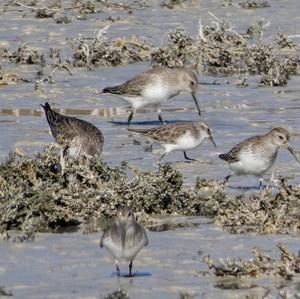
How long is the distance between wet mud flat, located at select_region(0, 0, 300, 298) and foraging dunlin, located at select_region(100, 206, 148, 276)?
0.20 m

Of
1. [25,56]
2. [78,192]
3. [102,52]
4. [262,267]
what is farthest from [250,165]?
[25,56]

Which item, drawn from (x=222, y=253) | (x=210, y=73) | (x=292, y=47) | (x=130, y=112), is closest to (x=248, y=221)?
(x=222, y=253)

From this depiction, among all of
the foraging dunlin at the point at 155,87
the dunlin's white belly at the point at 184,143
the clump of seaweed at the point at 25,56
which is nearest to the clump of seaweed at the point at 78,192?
the dunlin's white belly at the point at 184,143

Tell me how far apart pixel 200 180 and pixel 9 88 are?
275 inches

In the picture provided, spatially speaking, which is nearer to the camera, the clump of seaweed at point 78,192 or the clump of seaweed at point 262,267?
the clump of seaweed at point 262,267

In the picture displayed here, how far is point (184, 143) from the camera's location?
49.4 feet

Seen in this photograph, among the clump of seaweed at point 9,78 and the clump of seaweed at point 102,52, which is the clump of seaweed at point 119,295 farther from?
the clump of seaweed at point 102,52

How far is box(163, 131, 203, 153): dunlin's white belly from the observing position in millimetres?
15055

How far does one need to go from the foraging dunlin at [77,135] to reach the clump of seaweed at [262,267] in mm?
4375

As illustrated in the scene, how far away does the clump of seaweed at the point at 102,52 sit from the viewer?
21.0 m

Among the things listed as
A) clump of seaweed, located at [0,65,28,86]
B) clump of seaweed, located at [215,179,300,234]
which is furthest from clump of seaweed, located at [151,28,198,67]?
clump of seaweed, located at [215,179,300,234]

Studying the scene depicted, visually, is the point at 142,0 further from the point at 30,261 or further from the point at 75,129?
the point at 30,261

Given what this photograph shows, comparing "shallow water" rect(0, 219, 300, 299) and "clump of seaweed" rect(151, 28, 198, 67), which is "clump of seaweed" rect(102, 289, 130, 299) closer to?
"shallow water" rect(0, 219, 300, 299)

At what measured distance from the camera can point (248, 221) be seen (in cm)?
1127
